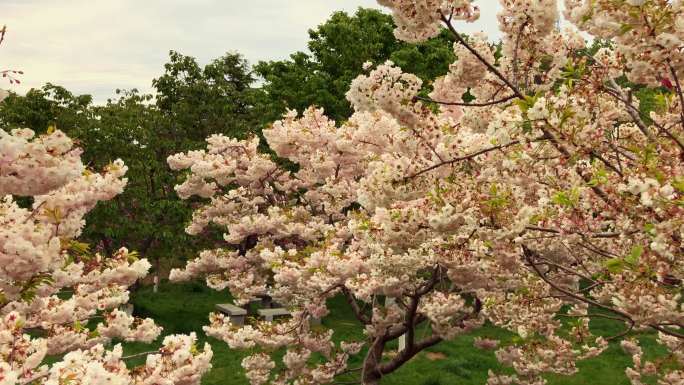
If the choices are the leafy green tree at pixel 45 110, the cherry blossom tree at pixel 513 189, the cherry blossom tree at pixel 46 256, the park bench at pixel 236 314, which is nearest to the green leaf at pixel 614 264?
the cherry blossom tree at pixel 513 189

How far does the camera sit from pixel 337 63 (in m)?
27.2

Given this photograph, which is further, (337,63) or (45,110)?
(337,63)

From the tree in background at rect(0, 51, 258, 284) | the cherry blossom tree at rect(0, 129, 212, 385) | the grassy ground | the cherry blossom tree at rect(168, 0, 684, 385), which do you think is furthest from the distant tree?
the cherry blossom tree at rect(0, 129, 212, 385)

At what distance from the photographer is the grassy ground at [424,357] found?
14.3 m

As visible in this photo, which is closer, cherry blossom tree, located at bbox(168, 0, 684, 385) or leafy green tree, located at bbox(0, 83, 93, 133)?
cherry blossom tree, located at bbox(168, 0, 684, 385)

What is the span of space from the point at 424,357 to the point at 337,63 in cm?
1466

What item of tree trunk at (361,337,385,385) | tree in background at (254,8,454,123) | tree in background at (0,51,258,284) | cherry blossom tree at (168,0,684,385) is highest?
tree in background at (254,8,454,123)

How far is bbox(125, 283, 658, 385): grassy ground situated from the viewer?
47.1ft

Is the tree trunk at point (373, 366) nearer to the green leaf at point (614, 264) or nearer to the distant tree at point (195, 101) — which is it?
the green leaf at point (614, 264)

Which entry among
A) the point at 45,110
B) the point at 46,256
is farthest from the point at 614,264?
the point at 45,110

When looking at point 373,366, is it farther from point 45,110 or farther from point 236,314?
point 45,110

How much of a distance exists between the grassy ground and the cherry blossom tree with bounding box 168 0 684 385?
1.64 metres

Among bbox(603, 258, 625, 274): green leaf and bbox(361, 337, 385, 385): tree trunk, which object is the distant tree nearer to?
bbox(361, 337, 385, 385): tree trunk

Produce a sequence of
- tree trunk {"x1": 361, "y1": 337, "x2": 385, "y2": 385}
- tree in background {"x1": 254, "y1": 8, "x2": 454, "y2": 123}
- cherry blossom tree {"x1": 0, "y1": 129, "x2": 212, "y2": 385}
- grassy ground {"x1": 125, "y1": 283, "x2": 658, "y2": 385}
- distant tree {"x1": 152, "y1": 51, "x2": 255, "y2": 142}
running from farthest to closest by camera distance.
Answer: tree in background {"x1": 254, "y1": 8, "x2": 454, "y2": 123}, distant tree {"x1": 152, "y1": 51, "x2": 255, "y2": 142}, grassy ground {"x1": 125, "y1": 283, "x2": 658, "y2": 385}, tree trunk {"x1": 361, "y1": 337, "x2": 385, "y2": 385}, cherry blossom tree {"x1": 0, "y1": 129, "x2": 212, "y2": 385}
